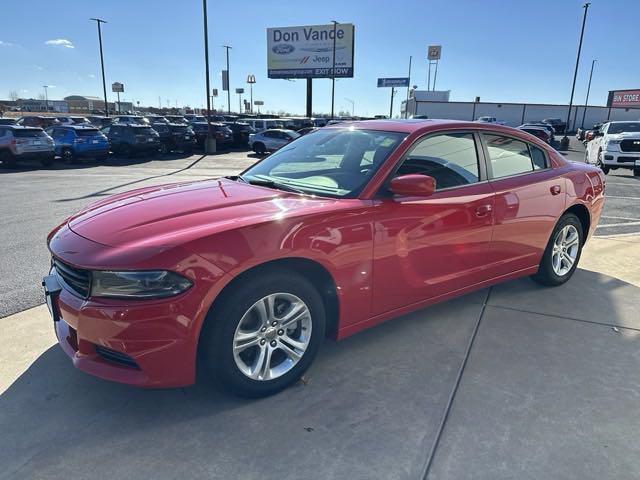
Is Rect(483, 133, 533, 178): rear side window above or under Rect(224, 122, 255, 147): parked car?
above

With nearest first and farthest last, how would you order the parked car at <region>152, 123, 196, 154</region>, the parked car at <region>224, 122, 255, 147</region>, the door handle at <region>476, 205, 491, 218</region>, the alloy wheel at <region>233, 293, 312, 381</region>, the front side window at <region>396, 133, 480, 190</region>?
1. the alloy wheel at <region>233, 293, 312, 381</region>
2. the front side window at <region>396, 133, 480, 190</region>
3. the door handle at <region>476, 205, 491, 218</region>
4. the parked car at <region>152, 123, 196, 154</region>
5. the parked car at <region>224, 122, 255, 147</region>

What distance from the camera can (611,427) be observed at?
2.58m

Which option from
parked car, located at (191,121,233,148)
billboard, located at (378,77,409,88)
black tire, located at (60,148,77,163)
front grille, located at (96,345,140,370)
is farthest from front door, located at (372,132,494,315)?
billboard, located at (378,77,409,88)

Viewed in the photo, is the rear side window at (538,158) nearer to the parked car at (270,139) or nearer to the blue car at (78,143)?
the blue car at (78,143)

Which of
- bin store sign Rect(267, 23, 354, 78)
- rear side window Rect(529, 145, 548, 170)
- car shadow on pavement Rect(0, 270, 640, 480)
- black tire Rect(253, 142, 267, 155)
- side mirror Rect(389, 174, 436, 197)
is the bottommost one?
car shadow on pavement Rect(0, 270, 640, 480)

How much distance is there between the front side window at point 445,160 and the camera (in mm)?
3402

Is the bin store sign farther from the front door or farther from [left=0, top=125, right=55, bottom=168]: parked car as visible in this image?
the front door

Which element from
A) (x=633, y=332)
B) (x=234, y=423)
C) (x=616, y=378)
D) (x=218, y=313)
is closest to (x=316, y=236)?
(x=218, y=313)

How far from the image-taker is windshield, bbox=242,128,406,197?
10.7 feet

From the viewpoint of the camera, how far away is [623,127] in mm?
15742

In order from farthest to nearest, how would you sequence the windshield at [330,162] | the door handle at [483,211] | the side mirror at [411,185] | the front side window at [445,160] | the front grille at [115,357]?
1. the door handle at [483,211]
2. the front side window at [445,160]
3. the windshield at [330,162]
4. the side mirror at [411,185]
5. the front grille at [115,357]

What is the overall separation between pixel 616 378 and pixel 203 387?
8.71 feet

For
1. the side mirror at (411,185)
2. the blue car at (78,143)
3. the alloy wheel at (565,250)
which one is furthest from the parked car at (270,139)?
the side mirror at (411,185)

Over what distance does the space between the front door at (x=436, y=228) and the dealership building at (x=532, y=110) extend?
60.5 m
